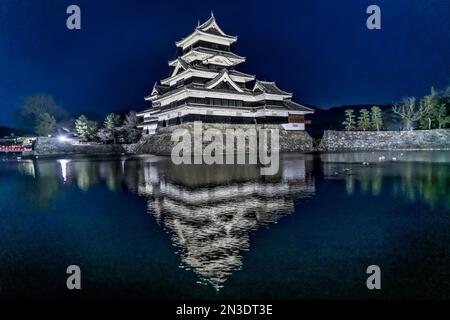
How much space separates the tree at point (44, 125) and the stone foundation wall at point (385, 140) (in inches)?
1973

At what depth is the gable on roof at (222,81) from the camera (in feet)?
139

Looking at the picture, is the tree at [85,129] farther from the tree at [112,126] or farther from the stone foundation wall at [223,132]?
the stone foundation wall at [223,132]

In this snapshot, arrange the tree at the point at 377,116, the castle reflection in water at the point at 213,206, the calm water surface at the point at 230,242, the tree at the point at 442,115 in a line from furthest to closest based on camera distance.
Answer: the tree at the point at 377,116
the tree at the point at 442,115
the castle reflection in water at the point at 213,206
the calm water surface at the point at 230,242

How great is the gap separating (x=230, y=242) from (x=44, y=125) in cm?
6049

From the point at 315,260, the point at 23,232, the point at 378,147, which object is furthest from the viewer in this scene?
the point at 378,147

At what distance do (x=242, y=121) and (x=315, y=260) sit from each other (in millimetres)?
41114

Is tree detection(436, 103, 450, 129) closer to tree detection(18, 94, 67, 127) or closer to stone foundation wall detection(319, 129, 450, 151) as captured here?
stone foundation wall detection(319, 129, 450, 151)

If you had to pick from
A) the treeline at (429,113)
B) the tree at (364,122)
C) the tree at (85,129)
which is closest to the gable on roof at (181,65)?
the tree at (85,129)

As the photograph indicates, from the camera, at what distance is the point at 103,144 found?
55.7 metres

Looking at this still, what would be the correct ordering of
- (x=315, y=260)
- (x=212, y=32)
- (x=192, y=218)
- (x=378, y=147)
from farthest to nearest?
(x=378, y=147) < (x=212, y=32) < (x=192, y=218) < (x=315, y=260)

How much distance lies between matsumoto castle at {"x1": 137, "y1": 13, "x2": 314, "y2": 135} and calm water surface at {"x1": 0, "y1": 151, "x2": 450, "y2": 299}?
28369 millimetres

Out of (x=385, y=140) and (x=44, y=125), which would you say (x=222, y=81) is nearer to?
(x=385, y=140)
